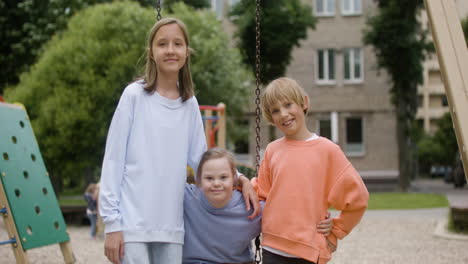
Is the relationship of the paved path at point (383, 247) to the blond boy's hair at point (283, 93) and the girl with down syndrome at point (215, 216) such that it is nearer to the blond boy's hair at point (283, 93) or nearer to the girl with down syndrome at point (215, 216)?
the girl with down syndrome at point (215, 216)

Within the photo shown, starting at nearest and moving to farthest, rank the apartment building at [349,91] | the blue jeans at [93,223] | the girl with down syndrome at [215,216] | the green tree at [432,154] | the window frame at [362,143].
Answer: the girl with down syndrome at [215,216] < the blue jeans at [93,223] < the window frame at [362,143] < the apartment building at [349,91] < the green tree at [432,154]

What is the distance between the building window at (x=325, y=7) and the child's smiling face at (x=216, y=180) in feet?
89.0

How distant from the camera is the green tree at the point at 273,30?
23172 millimetres

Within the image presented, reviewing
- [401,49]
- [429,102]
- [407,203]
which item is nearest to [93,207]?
[407,203]

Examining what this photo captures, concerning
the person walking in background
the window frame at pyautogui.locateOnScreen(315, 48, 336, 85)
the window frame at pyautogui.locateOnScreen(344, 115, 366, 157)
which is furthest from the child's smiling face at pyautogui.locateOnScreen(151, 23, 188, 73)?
the window frame at pyautogui.locateOnScreen(315, 48, 336, 85)

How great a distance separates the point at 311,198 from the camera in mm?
2998

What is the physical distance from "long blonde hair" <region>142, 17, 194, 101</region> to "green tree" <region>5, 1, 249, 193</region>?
31.9 ft

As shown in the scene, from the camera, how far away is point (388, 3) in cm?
2359

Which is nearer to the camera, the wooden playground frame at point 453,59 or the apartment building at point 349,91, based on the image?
the wooden playground frame at point 453,59

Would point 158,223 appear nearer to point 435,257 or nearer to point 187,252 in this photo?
point 187,252

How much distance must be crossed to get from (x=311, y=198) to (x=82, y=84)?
11022mm

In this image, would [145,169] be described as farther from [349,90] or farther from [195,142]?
[349,90]

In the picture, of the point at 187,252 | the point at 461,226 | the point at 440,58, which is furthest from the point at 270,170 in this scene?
the point at 461,226

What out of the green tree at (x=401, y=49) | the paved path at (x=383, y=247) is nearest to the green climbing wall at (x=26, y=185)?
the paved path at (x=383, y=247)
